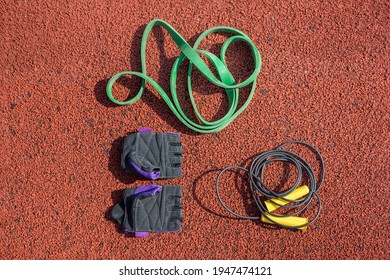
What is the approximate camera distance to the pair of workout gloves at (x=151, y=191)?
6.70ft

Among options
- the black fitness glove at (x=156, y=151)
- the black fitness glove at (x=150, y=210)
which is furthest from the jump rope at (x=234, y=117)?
the black fitness glove at (x=150, y=210)

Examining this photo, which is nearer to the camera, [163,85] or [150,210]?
[150,210]

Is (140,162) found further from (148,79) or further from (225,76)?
(225,76)

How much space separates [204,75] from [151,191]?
70 centimetres

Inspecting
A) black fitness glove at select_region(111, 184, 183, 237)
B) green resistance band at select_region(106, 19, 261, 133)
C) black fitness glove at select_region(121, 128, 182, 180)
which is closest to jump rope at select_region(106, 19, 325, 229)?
green resistance band at select_region(106, 19, 261, 133)

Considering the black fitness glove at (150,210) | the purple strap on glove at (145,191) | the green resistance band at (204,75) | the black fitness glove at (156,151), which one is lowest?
the black fitness glove at (150,210)

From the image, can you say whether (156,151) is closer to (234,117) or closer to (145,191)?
(145,191)

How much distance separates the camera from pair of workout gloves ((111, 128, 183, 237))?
2.04m

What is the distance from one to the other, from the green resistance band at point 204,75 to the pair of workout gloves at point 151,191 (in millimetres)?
173

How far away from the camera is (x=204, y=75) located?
81.4 inches

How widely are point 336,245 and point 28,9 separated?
7.51ft

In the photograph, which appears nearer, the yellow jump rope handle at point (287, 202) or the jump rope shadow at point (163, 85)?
the yellow jump rope handle at point (287, 202)

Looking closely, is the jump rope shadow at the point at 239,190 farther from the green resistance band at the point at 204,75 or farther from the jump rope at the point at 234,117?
the green resistance band at the point at 204,75

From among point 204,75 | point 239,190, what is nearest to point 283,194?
point 239,190
